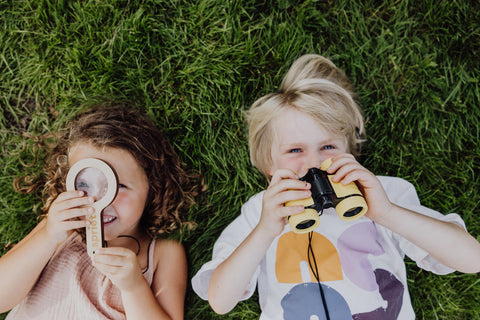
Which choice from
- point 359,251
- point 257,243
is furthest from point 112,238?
point 359,251

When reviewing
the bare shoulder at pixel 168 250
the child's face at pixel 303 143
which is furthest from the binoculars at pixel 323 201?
the bare shoulder at pixel 168 250

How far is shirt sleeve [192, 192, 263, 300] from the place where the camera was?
7.15 feet

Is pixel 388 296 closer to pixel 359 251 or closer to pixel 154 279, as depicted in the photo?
pixel 359 251

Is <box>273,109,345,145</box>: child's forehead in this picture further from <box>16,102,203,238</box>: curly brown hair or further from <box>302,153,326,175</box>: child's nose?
<box>16,102,203,238</box>: curly brown hair

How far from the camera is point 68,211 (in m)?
1.85

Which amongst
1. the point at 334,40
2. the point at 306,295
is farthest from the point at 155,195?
the point at 334,40

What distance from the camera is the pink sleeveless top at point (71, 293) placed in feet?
7.17

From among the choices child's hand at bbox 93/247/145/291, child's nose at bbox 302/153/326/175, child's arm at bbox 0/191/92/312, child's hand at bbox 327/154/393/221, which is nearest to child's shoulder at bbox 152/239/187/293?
child's hand at bbox 93/247/145/291

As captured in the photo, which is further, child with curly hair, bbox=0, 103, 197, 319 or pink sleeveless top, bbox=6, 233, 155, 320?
pink sleeveless top, bbox=6, 233, 155, 320

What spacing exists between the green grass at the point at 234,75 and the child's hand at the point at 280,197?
831 millimetres

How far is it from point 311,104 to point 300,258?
88cm

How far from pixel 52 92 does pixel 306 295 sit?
2.24 meters

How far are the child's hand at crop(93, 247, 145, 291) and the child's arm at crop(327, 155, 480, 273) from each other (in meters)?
1.13

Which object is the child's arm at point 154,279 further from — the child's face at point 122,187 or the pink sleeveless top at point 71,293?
the child's face at point 122,187
